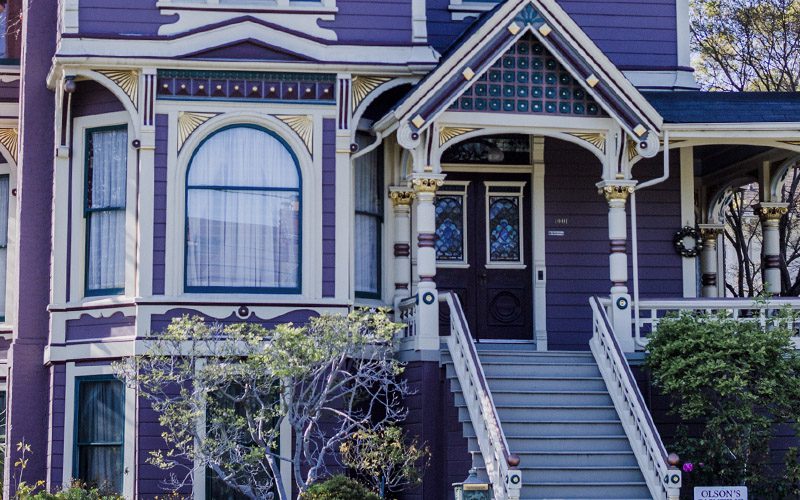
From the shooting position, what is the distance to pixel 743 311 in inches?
811

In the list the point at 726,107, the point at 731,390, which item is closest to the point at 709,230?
the point at 726,107

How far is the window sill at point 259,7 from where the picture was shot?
61.6 feet

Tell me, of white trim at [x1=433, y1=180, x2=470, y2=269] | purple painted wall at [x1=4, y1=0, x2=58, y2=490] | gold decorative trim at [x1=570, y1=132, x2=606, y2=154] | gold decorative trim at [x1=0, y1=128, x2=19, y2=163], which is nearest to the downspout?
gold decorative trim at [x1=570, y1=132, x2=606, y2=154]

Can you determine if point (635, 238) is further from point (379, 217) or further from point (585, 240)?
point (379, 217)

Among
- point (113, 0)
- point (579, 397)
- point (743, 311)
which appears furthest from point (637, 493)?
point (113, 0)

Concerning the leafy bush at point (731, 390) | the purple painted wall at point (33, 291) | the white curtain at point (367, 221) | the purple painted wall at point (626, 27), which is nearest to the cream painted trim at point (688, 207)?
the purple painted wall at point (626, 27)

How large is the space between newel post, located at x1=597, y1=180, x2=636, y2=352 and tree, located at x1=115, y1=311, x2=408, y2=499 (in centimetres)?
305

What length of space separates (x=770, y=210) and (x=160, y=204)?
948cm

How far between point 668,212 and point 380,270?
4451 mm

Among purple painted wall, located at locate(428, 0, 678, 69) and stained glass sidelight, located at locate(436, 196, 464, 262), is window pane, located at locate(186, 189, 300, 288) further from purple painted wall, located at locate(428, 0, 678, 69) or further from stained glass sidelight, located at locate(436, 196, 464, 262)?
purple painted wall, located at locate(428, 0, 678, 69)

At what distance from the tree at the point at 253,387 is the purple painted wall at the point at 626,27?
5.27 m

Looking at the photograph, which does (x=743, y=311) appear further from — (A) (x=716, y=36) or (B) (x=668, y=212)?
(A) (x=716, y=36)

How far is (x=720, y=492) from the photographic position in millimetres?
15906

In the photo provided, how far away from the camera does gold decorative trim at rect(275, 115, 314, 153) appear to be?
739 inches
